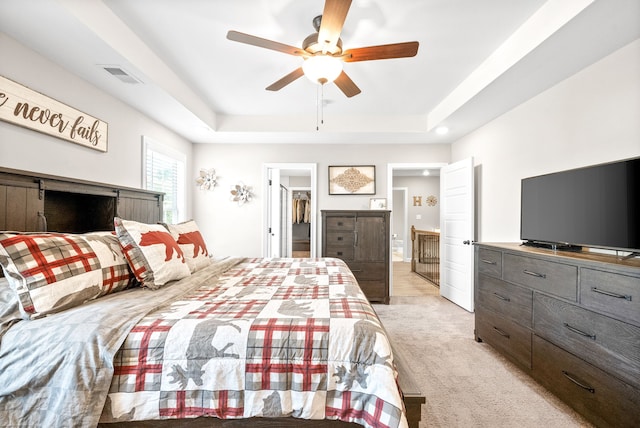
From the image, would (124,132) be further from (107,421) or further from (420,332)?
(420,332)

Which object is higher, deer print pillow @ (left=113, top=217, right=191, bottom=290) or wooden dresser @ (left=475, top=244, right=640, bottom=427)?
deer print pillow @ (left=113, top=217, right=191, bottom=290)

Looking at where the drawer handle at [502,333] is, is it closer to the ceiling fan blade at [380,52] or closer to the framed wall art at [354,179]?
the ceiling fan blade at [380,52]

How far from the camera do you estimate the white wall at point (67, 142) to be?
195cm

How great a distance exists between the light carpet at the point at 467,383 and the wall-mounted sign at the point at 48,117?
9.97ft

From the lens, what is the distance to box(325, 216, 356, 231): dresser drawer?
13.9 ft

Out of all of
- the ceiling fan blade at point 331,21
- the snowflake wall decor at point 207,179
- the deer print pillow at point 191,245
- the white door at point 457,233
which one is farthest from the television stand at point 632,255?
the snowflake wall decor at point 207,179

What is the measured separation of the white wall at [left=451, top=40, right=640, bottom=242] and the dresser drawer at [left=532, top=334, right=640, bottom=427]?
4.63 feet

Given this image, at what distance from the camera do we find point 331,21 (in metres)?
1.63

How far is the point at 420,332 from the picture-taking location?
10.2ft

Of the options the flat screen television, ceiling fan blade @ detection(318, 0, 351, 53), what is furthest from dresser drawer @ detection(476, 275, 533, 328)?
ceiling fan blade @ detection(318, 0, 351, 53)

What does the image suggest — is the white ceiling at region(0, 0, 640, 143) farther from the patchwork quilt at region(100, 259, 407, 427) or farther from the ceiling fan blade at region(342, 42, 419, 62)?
the patchwork quilt at region(100, 259, 407, 427)

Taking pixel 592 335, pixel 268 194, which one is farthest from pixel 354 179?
pixel 592 335

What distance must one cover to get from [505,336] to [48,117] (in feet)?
12.9

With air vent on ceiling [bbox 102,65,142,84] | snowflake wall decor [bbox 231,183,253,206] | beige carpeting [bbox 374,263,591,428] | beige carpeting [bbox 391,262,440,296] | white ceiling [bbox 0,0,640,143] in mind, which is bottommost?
beige carpeting [bbox 391,262,440,296]
